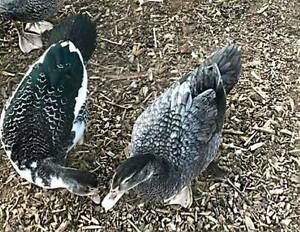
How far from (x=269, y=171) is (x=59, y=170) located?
4.90 feet

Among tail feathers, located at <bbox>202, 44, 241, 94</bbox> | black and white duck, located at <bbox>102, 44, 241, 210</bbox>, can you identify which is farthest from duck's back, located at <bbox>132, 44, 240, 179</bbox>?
tail feathers, located at <bbox>202, 44, 241, 94</bbox>

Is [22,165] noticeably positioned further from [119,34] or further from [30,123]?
[119,34]

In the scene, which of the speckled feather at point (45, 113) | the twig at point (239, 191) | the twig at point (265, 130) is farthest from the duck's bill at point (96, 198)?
the twig at point (265, 130)

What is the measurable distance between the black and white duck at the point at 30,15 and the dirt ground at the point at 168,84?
0.11 m

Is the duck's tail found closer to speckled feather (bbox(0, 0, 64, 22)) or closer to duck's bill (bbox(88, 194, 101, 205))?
speckled feather (bbox(0, 0, 64, 22))

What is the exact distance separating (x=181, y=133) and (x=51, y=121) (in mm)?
833

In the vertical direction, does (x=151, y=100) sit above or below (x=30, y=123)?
below

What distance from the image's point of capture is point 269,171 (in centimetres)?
456

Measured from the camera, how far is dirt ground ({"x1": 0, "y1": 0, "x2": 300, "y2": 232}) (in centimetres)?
434

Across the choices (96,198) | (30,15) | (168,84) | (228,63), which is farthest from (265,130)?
(30,15)

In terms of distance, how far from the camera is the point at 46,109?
4.20 metres

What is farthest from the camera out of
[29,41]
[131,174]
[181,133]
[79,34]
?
[29,41]

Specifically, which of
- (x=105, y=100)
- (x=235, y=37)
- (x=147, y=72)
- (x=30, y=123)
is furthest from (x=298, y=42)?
(x=30, y=123)

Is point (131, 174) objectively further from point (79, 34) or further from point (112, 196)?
point (79, 34)
